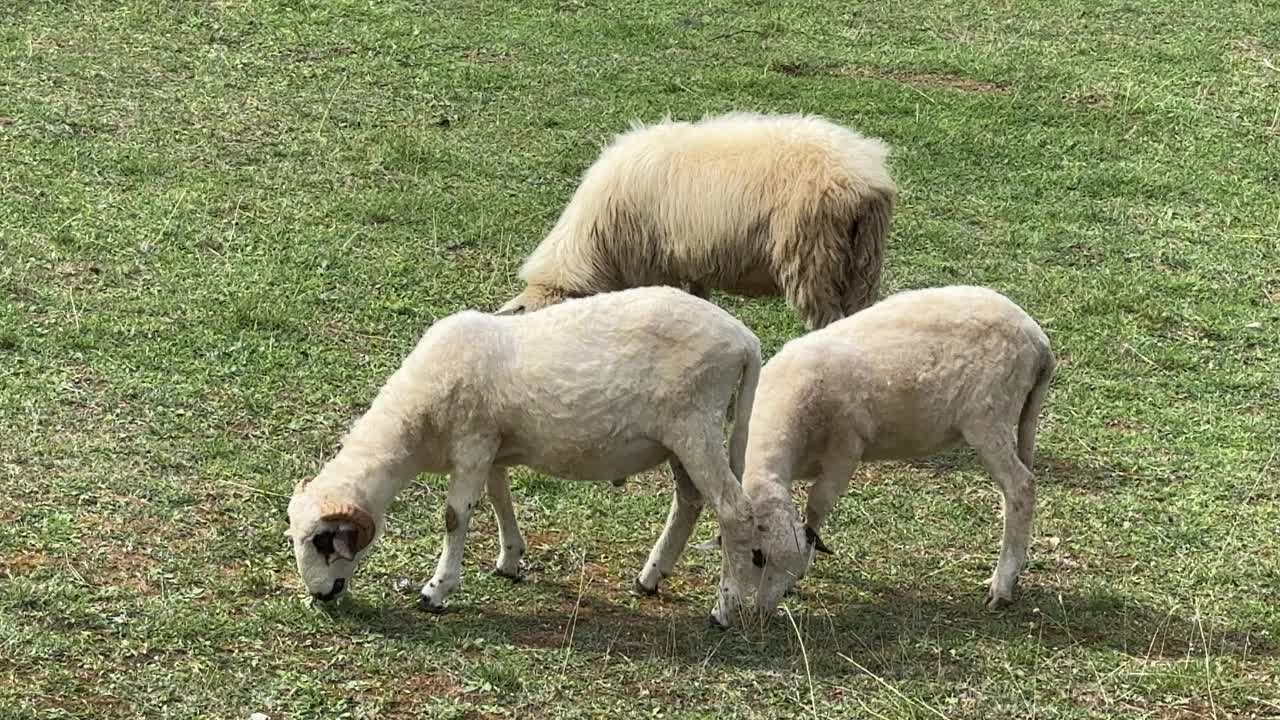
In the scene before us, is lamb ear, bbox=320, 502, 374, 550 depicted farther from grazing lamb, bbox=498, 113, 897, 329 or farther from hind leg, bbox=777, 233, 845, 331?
hind leg, bbox=777, 233, 845, 331

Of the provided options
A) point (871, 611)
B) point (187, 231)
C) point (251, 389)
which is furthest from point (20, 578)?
point (187, 231)

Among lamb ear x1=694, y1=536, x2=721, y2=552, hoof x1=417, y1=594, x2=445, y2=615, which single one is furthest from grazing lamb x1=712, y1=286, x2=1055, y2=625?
hoof x1=417, y1=594, x2=445, y2=615

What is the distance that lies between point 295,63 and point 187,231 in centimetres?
347

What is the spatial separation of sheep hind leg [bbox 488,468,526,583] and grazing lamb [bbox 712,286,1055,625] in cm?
84

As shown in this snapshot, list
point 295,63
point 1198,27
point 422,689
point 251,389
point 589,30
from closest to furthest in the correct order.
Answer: point 422,689 → point 251,389 → point 295,63 → point 589,30 → point 1198,27

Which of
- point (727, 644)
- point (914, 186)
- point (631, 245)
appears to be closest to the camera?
point (727, 644)

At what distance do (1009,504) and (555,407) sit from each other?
166 cm

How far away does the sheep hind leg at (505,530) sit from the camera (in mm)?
6082

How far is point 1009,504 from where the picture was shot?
614 cm

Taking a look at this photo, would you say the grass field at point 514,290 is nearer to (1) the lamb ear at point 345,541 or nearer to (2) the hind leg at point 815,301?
(1) the lamb ear at point 345,541

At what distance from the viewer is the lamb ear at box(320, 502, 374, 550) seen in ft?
18.1

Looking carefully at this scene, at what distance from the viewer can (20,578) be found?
5.63 m

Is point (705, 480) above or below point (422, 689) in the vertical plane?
above

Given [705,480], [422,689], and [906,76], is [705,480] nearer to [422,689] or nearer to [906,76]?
[422,689]
